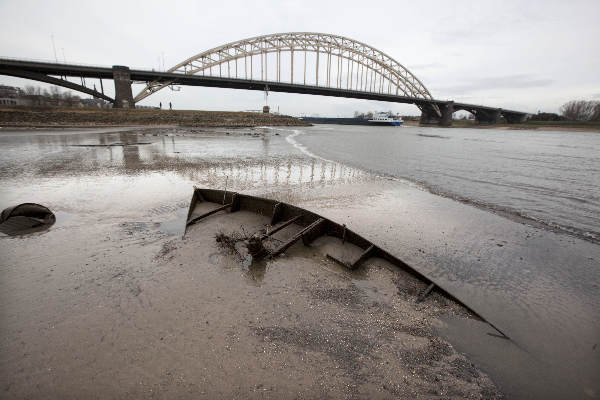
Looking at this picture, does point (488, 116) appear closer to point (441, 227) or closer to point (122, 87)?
point (122, 87)

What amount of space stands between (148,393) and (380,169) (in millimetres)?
16496

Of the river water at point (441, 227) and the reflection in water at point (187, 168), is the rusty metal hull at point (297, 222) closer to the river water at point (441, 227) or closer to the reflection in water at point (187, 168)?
the river water at point (441, 227)

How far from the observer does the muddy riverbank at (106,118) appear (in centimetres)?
4541

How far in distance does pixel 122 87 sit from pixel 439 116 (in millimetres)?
115919

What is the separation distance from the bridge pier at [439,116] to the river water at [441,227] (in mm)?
110856

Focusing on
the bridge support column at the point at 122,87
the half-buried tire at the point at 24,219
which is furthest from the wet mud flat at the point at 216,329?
the bridge support column at the point at 122,87

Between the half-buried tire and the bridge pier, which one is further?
the bridge pier

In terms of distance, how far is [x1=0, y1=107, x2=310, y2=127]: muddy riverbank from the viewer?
45.4 meters

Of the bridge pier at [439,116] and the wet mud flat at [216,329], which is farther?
the bridge pier at [439,116]

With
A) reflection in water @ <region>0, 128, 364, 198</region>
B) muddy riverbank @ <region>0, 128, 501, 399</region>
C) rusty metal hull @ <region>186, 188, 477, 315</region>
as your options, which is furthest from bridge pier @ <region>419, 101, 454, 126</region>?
muddy riverbank @ <region>0, 128, 501, 399</region>

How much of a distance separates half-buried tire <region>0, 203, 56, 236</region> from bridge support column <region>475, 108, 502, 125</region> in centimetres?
14297

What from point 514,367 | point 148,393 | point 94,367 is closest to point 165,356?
point 148,393

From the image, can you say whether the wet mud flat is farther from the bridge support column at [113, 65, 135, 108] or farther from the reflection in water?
the bridge support column at [113, 65, 135, 108]

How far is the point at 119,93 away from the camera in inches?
2574
